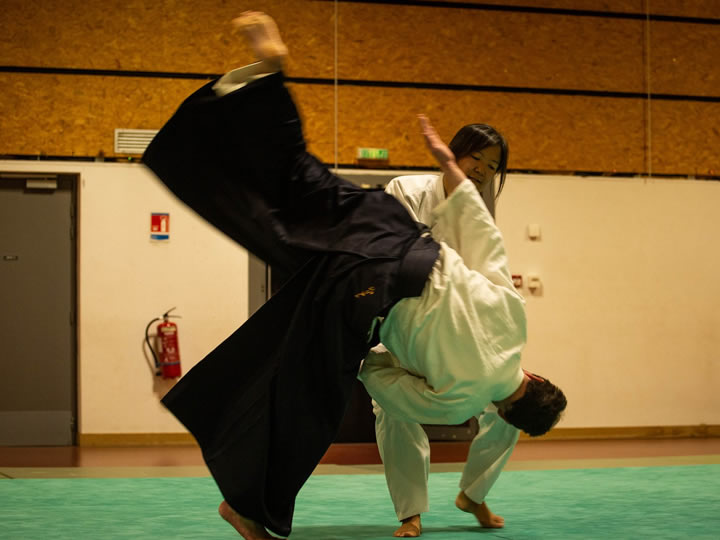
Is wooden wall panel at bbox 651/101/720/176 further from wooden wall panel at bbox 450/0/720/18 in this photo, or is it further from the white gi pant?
the white gi pant

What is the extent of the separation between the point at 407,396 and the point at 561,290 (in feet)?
14.2

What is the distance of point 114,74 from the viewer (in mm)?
6016

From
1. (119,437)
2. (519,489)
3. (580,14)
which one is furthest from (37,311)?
(580,14)

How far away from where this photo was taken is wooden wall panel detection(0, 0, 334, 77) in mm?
5941

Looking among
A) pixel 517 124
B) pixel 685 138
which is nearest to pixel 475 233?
pixel 517 124

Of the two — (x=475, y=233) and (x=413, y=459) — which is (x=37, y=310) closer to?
(x=413, y=459)

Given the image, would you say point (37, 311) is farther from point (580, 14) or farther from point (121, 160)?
point (580, 14)

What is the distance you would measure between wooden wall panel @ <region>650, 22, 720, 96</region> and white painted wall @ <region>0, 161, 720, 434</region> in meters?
0.77

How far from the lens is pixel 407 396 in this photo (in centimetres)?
229

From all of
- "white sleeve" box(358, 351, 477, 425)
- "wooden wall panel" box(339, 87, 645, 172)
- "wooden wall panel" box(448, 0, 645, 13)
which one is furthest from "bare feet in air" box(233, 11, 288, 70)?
"wooden wall panel" box(448, 0, 645, 13)

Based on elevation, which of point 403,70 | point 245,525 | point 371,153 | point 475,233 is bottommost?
point 245,525

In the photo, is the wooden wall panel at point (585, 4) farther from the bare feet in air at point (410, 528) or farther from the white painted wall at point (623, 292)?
the bare feet in air at point (410, 528)

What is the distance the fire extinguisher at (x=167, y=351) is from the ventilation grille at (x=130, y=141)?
3.85 feet

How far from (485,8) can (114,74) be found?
110 inches
